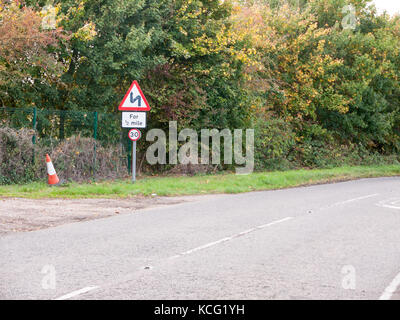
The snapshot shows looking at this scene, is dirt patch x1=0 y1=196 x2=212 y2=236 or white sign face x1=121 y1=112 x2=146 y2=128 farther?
white sign face x1=121 y1=112 x2=146 y2=128

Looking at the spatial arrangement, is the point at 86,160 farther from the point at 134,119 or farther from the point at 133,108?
the point at 133,108

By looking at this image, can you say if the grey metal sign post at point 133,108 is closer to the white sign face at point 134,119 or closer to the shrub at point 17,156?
the white sign face at point 134,119

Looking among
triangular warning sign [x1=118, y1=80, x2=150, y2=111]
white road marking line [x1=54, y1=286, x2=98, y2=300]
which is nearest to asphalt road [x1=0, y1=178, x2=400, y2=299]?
white road marking line [x1=54, y1=286, x2=98, y2=300]

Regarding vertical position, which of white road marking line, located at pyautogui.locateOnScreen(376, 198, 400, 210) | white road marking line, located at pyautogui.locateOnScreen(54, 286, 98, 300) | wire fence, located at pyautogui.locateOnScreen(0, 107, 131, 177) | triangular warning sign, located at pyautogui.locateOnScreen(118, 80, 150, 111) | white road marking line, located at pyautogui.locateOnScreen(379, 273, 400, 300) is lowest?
white road marking line, located at pyautogui.locateOnScreen(376, 198, 400, 210)

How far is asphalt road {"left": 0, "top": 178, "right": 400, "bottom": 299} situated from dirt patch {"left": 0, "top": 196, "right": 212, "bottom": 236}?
0.49 metres

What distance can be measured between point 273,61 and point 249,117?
6.01 m

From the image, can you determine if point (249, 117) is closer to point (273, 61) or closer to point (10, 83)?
point (273, 61)

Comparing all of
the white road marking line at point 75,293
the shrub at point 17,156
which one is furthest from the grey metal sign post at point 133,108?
the white road marking line at point 75,293

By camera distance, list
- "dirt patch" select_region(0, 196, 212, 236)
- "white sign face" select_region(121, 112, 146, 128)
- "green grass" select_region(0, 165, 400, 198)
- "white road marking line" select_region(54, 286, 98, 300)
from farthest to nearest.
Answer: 1. "white sign face" select_region(121, 112, 146, 128)
2. "green grass" select_region(0, 165, 400, 198)
3. "dirt patch" select_region(0, 196, 212, 236)
4. "white road marking line" select_region(54, 286, 98, 300)

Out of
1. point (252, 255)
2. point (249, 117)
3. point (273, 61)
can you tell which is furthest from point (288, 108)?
point (252, 255)

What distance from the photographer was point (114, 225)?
1052 cm

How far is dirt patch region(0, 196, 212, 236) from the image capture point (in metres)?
10.5

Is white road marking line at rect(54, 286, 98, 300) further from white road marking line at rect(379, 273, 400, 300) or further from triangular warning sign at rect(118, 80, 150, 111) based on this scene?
triangular warning sign at rect(118, 80, 150, 111)

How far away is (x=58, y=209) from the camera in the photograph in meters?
12.3
